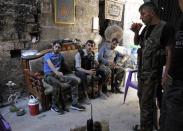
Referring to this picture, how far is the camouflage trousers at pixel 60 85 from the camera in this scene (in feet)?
11.8

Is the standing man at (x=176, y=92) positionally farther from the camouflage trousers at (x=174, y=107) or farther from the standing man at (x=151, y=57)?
the standing man at (x=151, y=57)

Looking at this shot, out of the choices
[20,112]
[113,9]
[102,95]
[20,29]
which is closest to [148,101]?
[102,95]

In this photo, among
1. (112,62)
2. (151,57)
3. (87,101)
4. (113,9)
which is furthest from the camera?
(113,9)

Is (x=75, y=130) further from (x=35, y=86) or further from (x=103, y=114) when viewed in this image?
(x=35, y=86)

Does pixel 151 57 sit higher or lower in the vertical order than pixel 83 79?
higher

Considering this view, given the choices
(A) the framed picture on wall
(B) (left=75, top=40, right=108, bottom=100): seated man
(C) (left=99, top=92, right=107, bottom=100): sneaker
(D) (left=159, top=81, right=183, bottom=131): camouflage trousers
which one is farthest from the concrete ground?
(A) the framed picture on wall

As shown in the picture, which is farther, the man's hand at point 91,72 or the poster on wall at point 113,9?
the poster on wall at point 113,9

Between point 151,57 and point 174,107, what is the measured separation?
795mm

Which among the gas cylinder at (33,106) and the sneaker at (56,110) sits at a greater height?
the gas cylinder at (33,106)

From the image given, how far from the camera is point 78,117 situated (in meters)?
3.46

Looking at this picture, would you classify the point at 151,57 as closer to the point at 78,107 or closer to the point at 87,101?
the point at 78,107

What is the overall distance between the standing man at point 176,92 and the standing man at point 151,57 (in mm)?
482

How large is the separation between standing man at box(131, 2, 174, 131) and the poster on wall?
11.8ft

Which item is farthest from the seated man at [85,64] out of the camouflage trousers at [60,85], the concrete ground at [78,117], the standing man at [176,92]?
the standing man at [176,92]
